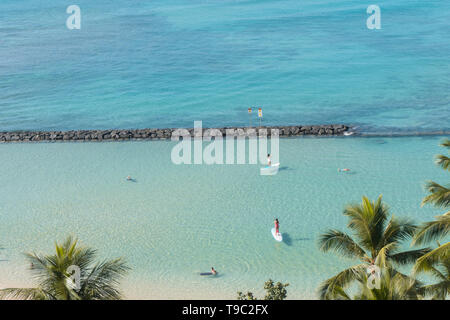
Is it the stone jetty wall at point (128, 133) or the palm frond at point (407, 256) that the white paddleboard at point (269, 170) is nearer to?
the stone jetty wall at point (128, 133)

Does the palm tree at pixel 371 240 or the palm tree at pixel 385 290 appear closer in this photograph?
the palm tree at pixel 385 290

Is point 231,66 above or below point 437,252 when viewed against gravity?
above

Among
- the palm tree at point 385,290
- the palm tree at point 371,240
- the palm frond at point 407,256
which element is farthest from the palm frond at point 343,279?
the palm tree at point 385,290

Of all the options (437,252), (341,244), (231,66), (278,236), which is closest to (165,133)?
(278,236)

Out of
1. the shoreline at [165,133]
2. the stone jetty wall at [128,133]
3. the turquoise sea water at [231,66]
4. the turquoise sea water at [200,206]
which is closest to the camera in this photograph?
the turquoise sea water at [200,206]

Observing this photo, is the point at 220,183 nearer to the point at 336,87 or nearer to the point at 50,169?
the point at 50,169

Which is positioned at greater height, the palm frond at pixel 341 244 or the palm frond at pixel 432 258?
the palm frond at pixel 341 244

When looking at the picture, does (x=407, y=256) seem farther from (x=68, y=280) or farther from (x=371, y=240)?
(x=68, y=280)

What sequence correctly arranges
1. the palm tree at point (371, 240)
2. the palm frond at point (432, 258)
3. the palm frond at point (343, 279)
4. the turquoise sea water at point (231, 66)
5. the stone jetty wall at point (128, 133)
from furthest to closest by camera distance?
the turquoise sea water at point (231, 66), the stone jetty wall at point (128, 133), the palm tree at point (371, 240), the palm frond at point (343, 279), the palm frond at point (432, 258)
